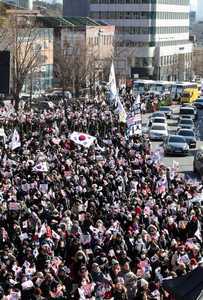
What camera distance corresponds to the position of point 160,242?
64.8 ft

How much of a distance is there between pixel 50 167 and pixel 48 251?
10.8m

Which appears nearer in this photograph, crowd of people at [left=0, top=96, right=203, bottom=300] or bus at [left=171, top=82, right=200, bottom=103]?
crowd of people at [left=0, top=96, right=203, bottom=300]

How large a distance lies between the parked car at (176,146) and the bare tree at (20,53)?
57.9ft

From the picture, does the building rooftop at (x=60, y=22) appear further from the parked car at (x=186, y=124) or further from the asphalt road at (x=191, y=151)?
the parked car at (x=186, y=124)

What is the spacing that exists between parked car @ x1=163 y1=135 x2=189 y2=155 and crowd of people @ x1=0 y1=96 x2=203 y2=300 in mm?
5658

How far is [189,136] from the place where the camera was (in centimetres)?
4378

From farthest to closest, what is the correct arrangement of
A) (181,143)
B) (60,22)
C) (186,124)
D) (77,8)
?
(77,8) → (60,22) → (186,124) → (181,143)

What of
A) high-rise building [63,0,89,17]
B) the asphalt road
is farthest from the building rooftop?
high-rise building [63,0,89,17]

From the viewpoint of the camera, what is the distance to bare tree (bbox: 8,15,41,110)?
5906cm

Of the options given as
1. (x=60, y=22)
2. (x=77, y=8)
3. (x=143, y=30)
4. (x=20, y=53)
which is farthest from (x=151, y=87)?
(x=77, y=8)

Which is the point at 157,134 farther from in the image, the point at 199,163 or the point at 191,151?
the point at 199,163

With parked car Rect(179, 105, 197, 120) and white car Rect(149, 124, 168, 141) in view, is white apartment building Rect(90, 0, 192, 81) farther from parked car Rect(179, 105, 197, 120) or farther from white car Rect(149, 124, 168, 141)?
white car Rect(149, 124, 168, 141)

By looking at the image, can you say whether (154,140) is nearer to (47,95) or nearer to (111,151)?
(111,151)

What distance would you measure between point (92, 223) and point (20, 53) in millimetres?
42695
